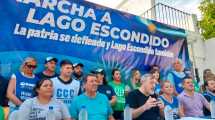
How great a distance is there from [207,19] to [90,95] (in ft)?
21.1

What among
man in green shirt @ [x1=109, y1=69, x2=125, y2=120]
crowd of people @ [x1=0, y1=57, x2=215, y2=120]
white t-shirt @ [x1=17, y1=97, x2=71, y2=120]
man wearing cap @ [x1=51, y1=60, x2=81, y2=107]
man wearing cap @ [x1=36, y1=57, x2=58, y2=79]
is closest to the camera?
white t-shirt @ [x1=17, y1=97, x2=71, y2=120]

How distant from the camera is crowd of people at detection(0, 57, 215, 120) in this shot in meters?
3.14

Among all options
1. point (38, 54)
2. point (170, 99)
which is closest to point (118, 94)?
point (170, 99)

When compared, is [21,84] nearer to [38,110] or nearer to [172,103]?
[38,110]

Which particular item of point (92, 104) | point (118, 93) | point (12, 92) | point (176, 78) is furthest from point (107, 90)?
point (176, 78)

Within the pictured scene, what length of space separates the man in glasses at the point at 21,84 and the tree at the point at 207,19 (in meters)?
5.67

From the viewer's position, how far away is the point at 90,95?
11.4ft

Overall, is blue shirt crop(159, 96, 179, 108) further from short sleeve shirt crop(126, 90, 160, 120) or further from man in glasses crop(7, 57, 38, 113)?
man in glasses crop(7, 57, 38, 113)

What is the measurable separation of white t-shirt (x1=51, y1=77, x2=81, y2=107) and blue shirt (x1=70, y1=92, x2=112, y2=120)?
637 mm

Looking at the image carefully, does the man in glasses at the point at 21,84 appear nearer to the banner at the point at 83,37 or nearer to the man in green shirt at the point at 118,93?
the banner at the point at 83,37

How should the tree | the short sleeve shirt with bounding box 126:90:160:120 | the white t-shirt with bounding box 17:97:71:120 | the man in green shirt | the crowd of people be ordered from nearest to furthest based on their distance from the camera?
1. the white t-shirt with bounding box 17:97:71:120
2. the crowd of people
3. the short sleeve shirt with bounding box 126:90:160:120
4. the man in green shirt
5. the tree

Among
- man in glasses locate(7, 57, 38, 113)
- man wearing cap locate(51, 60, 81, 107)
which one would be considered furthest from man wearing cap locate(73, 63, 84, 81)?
man in glasses locate(7, 57, 38, 113)

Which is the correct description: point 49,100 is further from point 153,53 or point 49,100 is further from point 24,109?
point 153,53

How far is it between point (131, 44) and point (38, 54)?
171 centimetres
